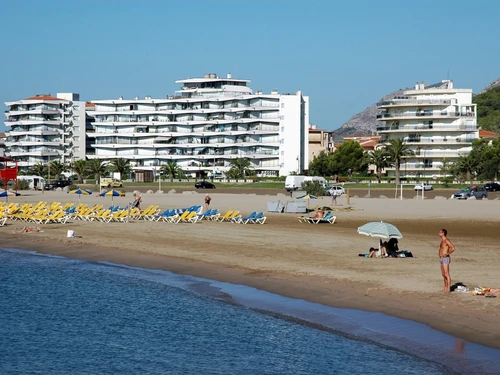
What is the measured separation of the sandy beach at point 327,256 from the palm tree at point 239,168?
5917 cm

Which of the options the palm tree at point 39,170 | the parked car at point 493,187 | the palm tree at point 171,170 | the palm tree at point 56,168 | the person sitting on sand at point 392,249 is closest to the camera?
the person sitting on sand at point 392,249

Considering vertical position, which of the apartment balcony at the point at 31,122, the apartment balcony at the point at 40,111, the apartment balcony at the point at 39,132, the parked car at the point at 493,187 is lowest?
the parked car at the point at 493,187

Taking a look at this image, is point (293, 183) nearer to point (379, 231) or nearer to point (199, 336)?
point (379, 231)

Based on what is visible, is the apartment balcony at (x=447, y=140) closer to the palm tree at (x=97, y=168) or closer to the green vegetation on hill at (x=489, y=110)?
the palm tree at (x=97, y=168)

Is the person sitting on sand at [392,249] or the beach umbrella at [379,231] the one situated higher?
the beach umbrella at [379,231]

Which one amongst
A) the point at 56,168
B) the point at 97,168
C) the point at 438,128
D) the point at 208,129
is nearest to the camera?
the point at 438,128

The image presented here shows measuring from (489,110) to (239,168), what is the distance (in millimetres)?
96933

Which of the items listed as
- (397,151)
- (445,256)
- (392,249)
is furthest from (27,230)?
(397,151)

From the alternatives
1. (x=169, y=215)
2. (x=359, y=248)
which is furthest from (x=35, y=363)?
(x=169, y=215)

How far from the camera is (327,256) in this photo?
1012 inches

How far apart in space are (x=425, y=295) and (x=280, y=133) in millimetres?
96854

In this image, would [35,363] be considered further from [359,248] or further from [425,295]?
[359,248]

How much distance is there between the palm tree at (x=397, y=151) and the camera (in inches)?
3787

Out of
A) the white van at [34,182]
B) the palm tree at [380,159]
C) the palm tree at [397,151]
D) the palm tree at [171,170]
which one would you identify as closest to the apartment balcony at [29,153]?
the palm tree at [171,170]
